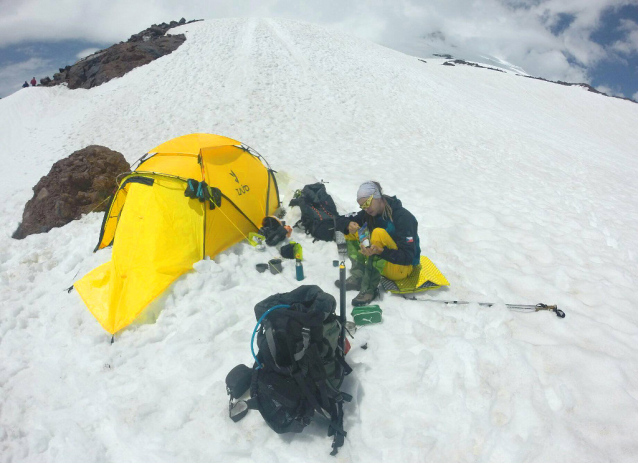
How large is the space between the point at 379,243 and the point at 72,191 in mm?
7364

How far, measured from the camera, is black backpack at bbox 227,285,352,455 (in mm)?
2984

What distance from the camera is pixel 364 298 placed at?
4637 mm

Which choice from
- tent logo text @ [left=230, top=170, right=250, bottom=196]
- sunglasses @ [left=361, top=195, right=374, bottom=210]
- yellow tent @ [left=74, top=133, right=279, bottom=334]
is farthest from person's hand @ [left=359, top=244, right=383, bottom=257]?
tent logo text @ [left=230, top=170, right=250, bottom=196]

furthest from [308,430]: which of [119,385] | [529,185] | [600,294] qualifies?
[529,185]

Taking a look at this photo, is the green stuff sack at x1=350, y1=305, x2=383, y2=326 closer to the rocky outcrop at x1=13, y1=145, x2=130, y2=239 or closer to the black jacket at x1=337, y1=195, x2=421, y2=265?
the black jacket at x1=337, y1=195, x2=421, y2=265

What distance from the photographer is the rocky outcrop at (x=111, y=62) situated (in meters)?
21.7

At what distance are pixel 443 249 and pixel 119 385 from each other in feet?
17.3

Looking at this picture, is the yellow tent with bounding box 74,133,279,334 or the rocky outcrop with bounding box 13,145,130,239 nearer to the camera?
the yellow tent with bounding box 74,133,279,334

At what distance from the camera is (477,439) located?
2.94 metres

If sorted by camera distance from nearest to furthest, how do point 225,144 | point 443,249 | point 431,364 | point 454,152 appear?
point 431,364 < point 443,249 < point 225,144 < point 454,152

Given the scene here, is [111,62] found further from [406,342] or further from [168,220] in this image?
[406,342]

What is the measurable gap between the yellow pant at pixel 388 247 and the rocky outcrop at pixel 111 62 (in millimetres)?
23858

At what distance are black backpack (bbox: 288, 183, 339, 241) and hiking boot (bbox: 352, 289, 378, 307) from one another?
1899 millimetres

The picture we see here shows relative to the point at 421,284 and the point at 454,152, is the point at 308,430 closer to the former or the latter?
the point at 421,284
